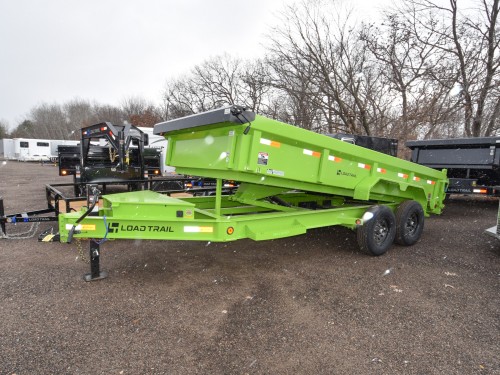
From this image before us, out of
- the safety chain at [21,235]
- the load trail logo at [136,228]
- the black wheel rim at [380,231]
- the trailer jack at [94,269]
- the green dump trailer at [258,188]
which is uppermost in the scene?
the green dump trailer at [258,188]

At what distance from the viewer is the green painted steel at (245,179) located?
338 centimetres

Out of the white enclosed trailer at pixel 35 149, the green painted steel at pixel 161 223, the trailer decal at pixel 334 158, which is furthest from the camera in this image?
the white enclosed trailer at pixel 35 149

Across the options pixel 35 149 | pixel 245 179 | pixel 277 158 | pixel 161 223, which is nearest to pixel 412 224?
pixel 277 158

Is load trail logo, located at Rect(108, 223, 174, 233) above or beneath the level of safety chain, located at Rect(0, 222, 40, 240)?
above

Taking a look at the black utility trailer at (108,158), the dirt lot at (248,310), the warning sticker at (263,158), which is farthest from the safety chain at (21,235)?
the warning sticker at (263,158)

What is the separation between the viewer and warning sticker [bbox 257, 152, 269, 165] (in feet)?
11.4

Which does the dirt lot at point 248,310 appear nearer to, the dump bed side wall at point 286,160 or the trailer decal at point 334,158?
the dump bed side wall at point 286,160

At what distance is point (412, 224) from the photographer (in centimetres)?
553

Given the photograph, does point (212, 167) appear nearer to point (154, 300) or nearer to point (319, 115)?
point (154, 300)

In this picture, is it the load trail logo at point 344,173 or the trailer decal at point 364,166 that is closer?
→ the load trail logo at point 344,173

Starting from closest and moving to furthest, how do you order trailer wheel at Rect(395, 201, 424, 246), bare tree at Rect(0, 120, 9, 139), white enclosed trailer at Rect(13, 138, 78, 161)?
trailer wheel at Rect(395, 201, 424, 246) → white enclosed trailer at Rect(13, 138, 78, 161) → bare tree at Rect(0, 120, 9, 139)

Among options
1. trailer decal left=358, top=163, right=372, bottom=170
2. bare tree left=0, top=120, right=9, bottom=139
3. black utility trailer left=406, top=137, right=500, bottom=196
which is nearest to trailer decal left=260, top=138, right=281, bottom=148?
trailer decal left=358, top=163, right=372, bottom=170

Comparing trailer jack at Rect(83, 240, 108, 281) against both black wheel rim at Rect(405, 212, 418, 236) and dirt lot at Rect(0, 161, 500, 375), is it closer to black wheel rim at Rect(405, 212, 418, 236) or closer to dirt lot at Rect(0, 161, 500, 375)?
dirt lot at Rect(0, 161, 500, 375)

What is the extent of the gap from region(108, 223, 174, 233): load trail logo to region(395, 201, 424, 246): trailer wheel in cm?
370
